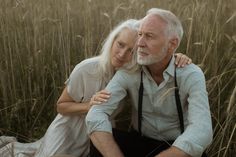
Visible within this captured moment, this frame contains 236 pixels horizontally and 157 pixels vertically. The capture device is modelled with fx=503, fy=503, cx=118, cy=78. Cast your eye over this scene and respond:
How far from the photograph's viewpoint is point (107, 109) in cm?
245

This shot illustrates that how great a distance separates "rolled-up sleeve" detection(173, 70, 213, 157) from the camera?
218 cm

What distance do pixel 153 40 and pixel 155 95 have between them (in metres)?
0.27

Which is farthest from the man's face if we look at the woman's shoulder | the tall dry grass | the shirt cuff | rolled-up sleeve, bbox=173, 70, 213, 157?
the tall dry grass

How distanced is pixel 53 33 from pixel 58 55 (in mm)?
156

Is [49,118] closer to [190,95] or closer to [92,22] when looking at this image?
[92,22]

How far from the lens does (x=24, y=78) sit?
352cm

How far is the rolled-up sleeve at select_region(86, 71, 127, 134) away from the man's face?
19cm

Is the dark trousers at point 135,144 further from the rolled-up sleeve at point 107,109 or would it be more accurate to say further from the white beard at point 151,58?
→ the white beard at point 151,58

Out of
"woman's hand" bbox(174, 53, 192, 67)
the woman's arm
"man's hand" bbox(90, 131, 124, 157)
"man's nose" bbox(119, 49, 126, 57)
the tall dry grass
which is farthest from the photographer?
the tall dry grass

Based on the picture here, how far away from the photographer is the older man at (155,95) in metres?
2.34

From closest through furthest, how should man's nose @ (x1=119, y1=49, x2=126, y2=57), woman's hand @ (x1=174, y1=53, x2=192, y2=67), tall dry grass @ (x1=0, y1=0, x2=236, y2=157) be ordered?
woman's hand @ (x1=174, y1=53, x2=192, y2=67) < man's nose @ (x1=119, y1=49, x2=126, y2=57) < tall dry grass @ (x1=0, y1=0, x2=236, y2=157)

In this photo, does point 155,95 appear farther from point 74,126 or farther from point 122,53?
point 74,126

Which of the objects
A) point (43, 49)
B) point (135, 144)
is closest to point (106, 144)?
point (135, 144)

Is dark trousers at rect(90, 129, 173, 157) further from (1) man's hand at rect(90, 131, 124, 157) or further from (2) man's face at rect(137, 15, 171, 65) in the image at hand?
(2) man's face at rect(137, 15, 171, 65)
